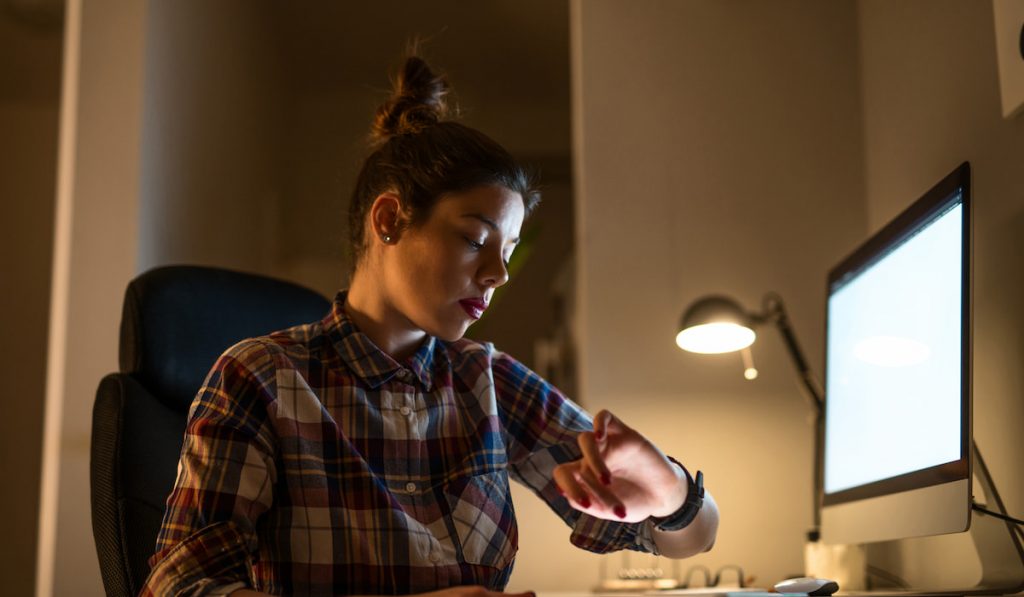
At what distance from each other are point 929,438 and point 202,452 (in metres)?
0.90

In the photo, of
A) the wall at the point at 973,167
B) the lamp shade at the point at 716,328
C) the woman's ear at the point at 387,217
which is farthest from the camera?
the lamp shade at the point at 716,328

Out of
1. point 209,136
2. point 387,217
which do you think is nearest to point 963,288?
point 387,217

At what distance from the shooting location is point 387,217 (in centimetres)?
132

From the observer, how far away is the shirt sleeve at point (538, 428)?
1.38 m

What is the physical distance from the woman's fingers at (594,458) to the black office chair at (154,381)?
0.60m

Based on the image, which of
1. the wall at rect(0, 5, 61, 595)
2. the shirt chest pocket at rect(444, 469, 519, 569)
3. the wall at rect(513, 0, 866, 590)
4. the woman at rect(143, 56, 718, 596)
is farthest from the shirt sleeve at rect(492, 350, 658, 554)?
the wall at rect(0, 5, 61, 595)

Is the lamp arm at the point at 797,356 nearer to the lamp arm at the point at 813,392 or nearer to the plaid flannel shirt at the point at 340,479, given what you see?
the lamp arm at the point at 813,392

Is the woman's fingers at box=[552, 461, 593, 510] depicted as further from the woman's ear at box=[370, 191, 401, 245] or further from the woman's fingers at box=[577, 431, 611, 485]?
the woman's ear at box=[370, 191, 401, 245]

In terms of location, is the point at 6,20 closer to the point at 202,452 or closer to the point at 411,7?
the point at 411,7

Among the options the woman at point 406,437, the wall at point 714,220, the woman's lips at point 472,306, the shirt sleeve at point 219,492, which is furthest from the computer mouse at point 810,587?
the wall at point 714,220

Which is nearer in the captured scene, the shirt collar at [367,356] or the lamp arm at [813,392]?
the shirt collar at [367,356]

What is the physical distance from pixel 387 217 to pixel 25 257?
2539mm

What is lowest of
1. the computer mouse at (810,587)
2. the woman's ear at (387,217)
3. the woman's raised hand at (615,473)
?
the computer mouse at (810,587)

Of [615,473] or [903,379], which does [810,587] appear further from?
[903,379]
